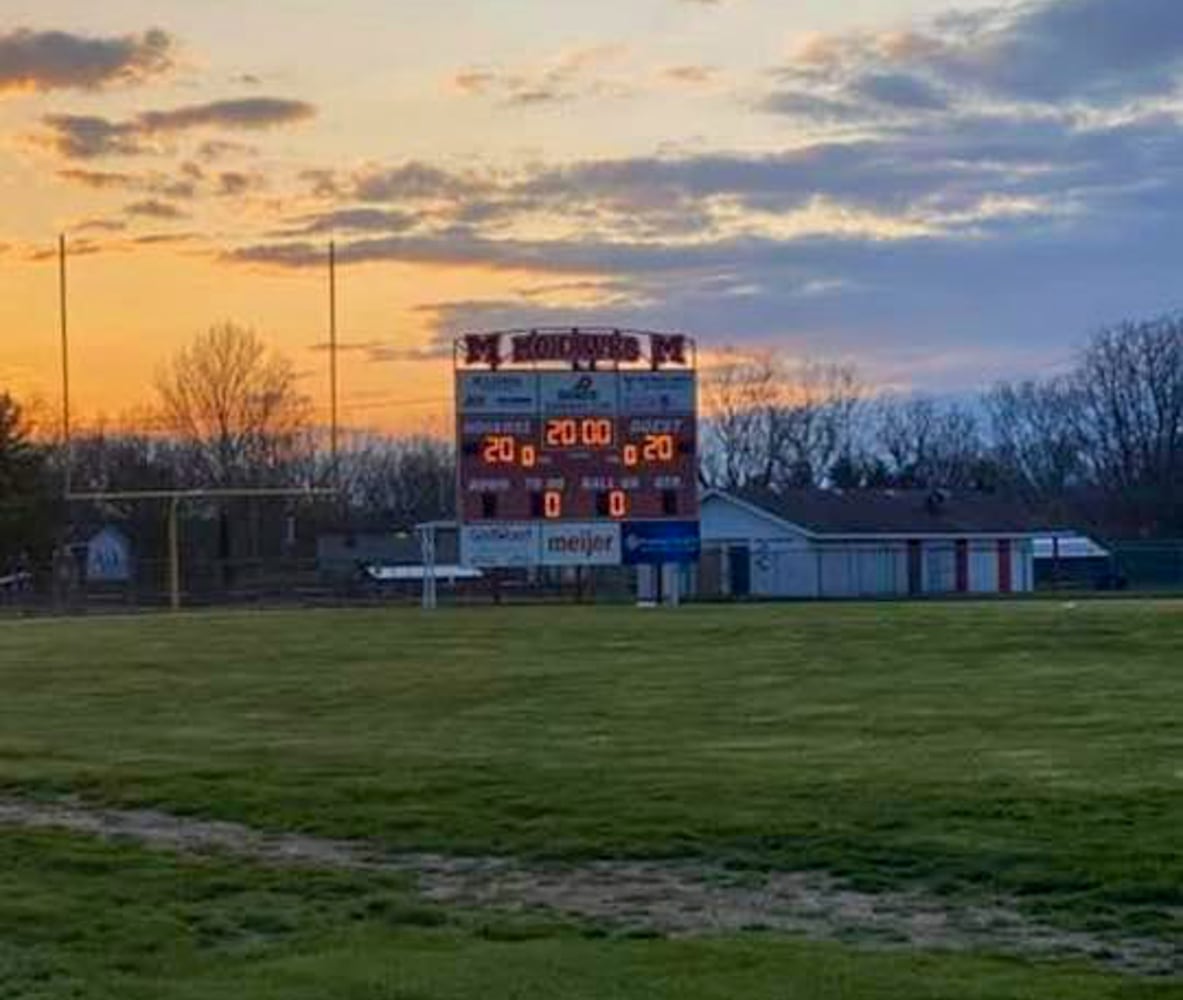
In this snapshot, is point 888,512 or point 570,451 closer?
point 570,451

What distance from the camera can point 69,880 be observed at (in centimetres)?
1209

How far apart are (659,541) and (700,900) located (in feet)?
137

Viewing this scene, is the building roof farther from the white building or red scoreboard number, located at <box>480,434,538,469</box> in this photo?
red scoreboard number, located at <box>480,434,538,469</box>

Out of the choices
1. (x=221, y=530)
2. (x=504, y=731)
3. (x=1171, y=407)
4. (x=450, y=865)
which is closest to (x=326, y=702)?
(x=504, y=731)

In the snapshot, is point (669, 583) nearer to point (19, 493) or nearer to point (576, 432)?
point (576, 432)

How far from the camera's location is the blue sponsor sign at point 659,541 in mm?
52250

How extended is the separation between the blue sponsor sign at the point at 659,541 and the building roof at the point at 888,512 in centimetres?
2446

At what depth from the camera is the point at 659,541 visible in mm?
52875

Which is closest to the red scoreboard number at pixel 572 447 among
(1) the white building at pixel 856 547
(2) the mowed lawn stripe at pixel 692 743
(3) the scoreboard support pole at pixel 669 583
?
(3) the scoreboard support pole at pixel 669 583

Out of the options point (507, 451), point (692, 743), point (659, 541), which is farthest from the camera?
point (659, 541)

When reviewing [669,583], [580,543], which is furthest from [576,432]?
[669,583]

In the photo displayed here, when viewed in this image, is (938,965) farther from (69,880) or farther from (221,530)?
(221,530)

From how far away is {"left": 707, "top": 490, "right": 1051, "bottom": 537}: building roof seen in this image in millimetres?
78500

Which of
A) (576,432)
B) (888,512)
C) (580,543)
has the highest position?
(576,432)
